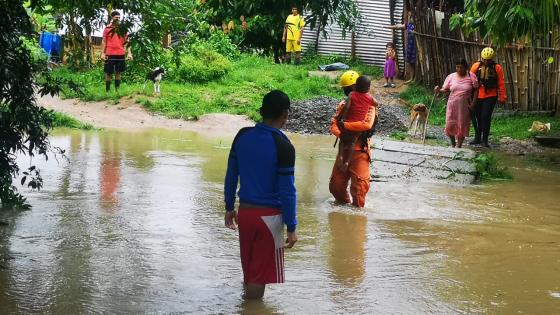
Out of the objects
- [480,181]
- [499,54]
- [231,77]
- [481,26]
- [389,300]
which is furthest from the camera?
[231,77]

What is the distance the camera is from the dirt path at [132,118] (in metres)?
15.8

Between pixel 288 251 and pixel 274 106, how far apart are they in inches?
78.8

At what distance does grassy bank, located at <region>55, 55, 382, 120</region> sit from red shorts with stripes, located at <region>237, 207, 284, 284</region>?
11.1 m

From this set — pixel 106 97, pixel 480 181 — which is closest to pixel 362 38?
pixel 106 97

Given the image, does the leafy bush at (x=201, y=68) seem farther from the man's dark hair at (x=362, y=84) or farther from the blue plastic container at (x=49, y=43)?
the man's dark hair at (x=362, y=84)

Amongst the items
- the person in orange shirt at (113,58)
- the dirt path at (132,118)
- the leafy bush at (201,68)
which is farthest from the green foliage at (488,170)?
the leafy bush at (201,68)

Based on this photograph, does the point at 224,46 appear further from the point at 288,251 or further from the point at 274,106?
the point at 274,106

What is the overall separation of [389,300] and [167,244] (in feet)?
7.19

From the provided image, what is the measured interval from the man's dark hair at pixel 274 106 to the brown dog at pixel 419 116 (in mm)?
9704

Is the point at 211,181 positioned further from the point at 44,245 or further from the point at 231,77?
the point at 231,77

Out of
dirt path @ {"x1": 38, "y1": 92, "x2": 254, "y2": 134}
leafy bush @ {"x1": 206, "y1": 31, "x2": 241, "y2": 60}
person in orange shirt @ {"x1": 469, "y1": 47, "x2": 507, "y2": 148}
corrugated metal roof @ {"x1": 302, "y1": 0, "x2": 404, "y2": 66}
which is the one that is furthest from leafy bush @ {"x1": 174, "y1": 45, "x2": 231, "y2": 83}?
person in orange shirt @ {"x1": 469, "y1": 47, "x2": 507, "y2": 148}

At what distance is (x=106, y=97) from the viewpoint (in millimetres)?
17562

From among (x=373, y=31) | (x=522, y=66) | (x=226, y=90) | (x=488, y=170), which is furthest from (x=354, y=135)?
(x=373, y=31)

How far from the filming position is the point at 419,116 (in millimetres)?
15273
